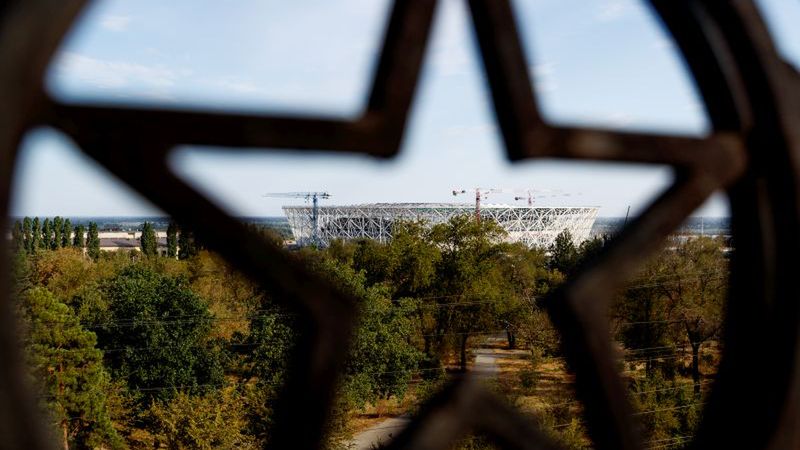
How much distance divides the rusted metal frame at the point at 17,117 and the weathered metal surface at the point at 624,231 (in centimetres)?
22

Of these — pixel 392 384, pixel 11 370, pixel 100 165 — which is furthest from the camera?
pixel 392 384

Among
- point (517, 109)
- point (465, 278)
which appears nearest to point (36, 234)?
point (465, 278)

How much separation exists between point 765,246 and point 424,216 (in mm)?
43354

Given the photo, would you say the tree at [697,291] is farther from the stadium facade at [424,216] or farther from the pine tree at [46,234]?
the pine tree at [46,234]

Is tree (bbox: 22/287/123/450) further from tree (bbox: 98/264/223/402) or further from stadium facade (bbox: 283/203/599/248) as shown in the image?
stadium facade (bbox: 283/203/599/248)

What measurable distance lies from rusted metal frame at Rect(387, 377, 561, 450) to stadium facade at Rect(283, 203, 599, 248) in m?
43.3

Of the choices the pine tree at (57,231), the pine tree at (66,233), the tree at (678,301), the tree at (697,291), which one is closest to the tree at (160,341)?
the tree at (678,301)

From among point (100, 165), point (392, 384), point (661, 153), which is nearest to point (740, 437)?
point (661, 153)

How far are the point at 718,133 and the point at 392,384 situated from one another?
721 inches

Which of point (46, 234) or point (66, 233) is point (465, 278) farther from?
point (66, 233)

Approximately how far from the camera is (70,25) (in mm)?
1123

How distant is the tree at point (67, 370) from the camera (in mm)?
15781

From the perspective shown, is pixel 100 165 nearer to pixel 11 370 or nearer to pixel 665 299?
pixel 11 370

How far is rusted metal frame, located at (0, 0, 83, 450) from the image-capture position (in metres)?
1.04
